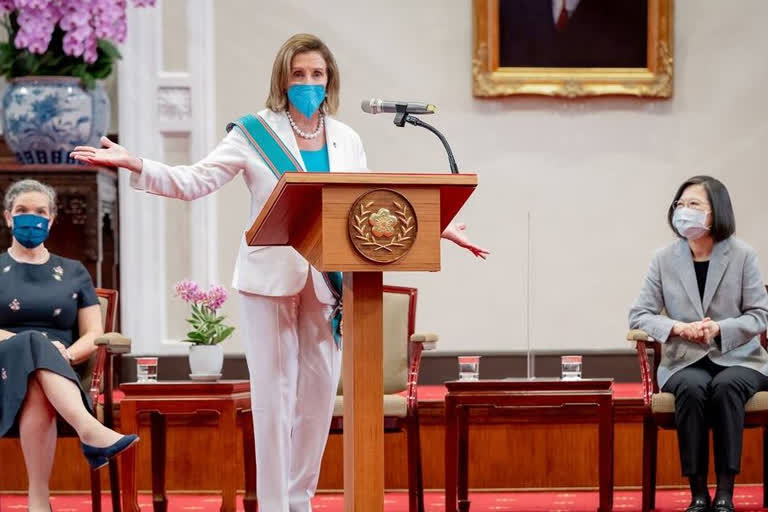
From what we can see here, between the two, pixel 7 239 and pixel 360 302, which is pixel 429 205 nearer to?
pixel 360 302

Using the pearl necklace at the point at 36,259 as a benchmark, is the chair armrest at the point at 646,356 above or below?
below

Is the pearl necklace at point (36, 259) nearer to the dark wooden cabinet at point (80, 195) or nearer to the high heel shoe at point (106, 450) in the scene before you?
the high heel shoe at point (106, 450)

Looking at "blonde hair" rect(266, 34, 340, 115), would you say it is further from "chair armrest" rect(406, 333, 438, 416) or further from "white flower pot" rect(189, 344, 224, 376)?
"white flower pot" rect(189, 344, 224, 376)

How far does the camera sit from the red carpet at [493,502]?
4.36m

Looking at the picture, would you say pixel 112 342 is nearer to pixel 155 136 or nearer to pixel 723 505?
pixel 155 136

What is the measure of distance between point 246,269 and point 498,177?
2.78 m

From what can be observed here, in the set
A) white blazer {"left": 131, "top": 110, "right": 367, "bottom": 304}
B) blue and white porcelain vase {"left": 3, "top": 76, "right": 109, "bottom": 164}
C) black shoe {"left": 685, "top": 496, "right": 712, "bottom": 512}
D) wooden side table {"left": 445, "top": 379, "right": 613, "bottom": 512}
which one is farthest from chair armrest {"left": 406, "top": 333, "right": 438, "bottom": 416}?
blue and white porcelain vase {"left": 3, "top": 76, "right": 109, "bottom": 164}

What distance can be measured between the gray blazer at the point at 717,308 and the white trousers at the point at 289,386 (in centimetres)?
149

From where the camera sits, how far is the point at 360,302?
2223 mm

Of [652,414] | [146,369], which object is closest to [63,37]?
[146,369]

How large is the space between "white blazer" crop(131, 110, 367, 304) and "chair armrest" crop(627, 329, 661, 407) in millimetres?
1488

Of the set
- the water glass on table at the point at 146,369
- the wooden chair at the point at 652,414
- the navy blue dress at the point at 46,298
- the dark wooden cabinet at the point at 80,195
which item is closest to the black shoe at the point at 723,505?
the wooden chair at the point at 652,414

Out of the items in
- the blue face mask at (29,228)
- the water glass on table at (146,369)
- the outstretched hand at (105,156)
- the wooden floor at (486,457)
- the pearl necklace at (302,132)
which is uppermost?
the pearl necklace at (302,132)

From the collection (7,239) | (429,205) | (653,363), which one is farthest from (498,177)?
(429,205)
